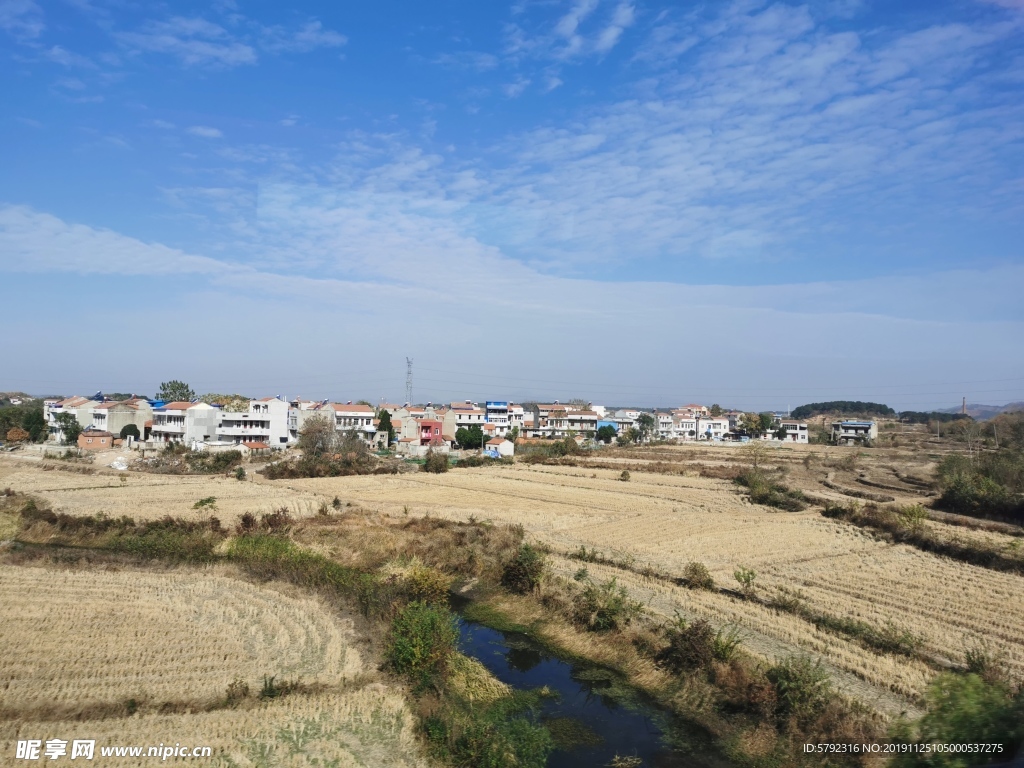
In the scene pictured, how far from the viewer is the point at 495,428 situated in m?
94.4

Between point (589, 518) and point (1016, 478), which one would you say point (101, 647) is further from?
point (1016, 478)

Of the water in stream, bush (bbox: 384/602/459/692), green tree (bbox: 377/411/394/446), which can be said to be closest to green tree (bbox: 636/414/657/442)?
green tree (bbox: 377/411/394/446)

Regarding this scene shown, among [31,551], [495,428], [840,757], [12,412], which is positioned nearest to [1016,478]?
[840,757]

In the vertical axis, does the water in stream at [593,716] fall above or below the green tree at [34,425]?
below

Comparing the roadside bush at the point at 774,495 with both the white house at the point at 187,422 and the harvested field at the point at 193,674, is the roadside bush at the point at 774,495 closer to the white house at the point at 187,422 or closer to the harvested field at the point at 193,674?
the harvested field at the point at 193,674

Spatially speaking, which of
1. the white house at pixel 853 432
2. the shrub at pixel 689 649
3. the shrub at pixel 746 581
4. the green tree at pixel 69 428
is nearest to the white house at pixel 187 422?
the green tree at pixel 69 428

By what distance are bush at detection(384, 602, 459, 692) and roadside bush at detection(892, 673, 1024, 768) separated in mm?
8316

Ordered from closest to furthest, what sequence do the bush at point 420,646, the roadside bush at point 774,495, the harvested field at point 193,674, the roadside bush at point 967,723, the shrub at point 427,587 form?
the roadside bush at point 967,723 < the harvested field at point 193,674 < the bush at point 420,646 < the shrub at point 427,587 < the roadside bush at point 774,495

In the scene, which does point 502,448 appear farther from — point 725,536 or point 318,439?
point 725,536

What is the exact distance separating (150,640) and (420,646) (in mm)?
5791

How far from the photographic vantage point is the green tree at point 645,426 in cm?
9800

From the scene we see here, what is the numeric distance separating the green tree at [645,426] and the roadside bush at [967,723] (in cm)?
9114

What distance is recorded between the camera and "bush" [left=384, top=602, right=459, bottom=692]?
1274 cm

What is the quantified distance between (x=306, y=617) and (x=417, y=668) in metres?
4.33
